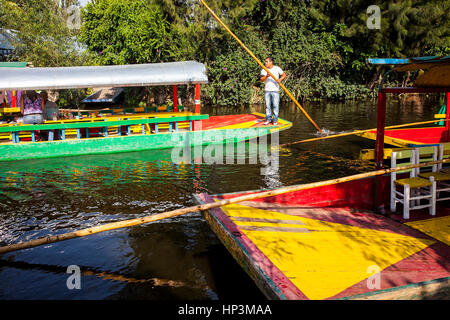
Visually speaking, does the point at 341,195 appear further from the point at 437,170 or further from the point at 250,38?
the point at 250,38

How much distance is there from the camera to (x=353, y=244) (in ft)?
16.9

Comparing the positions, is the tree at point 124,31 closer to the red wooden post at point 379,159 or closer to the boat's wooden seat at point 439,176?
the red wooden post at point 379,159

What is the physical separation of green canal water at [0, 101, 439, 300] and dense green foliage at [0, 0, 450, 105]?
13.1 metres

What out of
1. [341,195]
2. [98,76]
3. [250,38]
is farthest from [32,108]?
[250,38]

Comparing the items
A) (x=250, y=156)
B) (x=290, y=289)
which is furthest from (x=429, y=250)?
(x=250, y=156)

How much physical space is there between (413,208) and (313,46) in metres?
23.8

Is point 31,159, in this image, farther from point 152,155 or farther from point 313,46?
point 313,46

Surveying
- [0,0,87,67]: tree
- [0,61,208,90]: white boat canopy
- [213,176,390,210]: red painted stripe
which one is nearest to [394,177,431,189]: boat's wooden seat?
[213,176,390,210]: red painted stripe

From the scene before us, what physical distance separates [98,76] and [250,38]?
16.6 meters

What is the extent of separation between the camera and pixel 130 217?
7.33 metres

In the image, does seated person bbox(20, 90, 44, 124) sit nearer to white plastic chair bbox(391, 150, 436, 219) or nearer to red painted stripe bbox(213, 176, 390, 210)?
red painted stripe bbox(213, 176, 390, 210)

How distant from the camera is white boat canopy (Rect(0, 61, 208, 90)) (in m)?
11.4

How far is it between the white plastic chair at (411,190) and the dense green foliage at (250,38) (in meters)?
19.2
